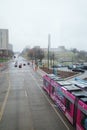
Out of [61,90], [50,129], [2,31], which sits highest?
[2,31]

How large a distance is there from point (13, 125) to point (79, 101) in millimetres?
5351

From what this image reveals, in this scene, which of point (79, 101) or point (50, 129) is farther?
point (50, 129)

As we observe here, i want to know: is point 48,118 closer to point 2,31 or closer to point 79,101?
point 79,101

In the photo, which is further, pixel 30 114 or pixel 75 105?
pixel 30 114

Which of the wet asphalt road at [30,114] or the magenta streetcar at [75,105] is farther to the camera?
the wet asphalt road at [30,114]

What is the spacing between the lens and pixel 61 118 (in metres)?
18.7

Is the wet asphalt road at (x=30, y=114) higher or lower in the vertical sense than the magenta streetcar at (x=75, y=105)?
lower

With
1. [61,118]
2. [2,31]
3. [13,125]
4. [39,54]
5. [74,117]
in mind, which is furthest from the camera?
[2,31]

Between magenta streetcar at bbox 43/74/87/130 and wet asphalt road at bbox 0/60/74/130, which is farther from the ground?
magenta streetcar at bbox 43/74/87/130

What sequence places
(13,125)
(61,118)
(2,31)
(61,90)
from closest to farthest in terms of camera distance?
1. (13,125)
2. (61,118)
3. (61,90)
4. (2,31)

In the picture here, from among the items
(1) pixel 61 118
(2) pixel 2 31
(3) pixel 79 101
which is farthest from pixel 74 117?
(2) pixel 2 31

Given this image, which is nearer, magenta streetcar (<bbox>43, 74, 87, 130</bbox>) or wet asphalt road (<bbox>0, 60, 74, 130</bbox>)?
magenta streetcar (<bbox>43, 74, 87, 130</bbox>)

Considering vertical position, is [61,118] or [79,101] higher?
[79,101]

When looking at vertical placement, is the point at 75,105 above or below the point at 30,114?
above
